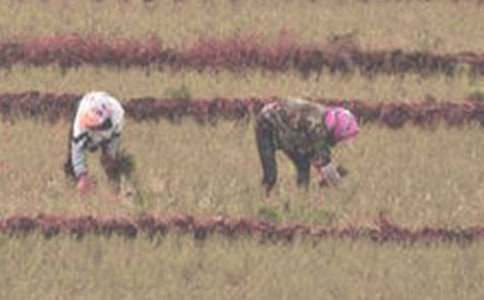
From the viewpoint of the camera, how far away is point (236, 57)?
1534cm

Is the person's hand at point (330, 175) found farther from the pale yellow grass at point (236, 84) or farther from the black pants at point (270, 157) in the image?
the pale yellow grass at point (236, 84)

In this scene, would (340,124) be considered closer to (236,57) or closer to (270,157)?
(270,157)

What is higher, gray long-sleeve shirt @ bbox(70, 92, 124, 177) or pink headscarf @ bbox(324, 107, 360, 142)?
pink headscarf @ bbox(324, 107, 360, 142)

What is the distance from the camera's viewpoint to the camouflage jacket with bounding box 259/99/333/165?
11383 millimetres

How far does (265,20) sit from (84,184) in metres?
5.53

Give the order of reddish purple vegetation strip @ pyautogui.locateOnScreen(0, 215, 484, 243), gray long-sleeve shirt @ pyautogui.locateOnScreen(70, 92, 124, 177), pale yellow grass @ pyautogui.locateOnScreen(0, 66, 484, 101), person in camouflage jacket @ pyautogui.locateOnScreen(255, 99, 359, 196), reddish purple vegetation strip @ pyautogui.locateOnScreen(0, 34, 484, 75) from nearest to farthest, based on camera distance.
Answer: reddish purple vegetation strip @ pyautogui.locateOnScreen(0, 215, 484, 243) → person in camouflage jacket @ pyautogui.locateOnScreen(255, 99, 359, 196) → gray long-sleeve shirt @ pyautogui.locateOnScreen(70, 92, 124, 177) → pale yellow grass @ pyautogui.locateOnScreen(0, 66, 484, 101) → reddish purple vegetation strip @ pyautogui.locateOnScreen(0, 34, 484, 75)

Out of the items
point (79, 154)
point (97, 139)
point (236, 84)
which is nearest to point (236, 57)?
point (236, 84)

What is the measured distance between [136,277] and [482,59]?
22.0 feet

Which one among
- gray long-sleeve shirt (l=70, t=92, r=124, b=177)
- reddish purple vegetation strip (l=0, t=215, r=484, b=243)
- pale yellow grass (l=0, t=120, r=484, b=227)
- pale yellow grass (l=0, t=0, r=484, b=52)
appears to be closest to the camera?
reddish purple vegetation strip (l=0, t=215, r=484, b=243)

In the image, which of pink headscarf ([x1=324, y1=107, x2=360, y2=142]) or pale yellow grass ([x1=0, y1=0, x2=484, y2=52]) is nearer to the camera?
pink headscarf ([x1=324, y1=107, x2=360, y2=142])

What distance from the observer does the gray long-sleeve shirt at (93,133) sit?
11508mm

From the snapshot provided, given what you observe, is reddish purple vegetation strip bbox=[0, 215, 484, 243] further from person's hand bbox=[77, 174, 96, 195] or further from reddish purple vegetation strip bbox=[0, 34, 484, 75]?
reddish purple vegetation strip bbox=[0, 34, 484, 75]

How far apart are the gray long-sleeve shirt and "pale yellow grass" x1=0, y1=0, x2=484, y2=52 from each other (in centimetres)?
402

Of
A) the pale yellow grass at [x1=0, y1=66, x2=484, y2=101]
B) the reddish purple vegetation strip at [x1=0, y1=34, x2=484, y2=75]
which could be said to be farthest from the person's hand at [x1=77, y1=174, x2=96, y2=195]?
the reddish purple vegetation strip at [x1=0, y1=34, x2=484, y2=75]
